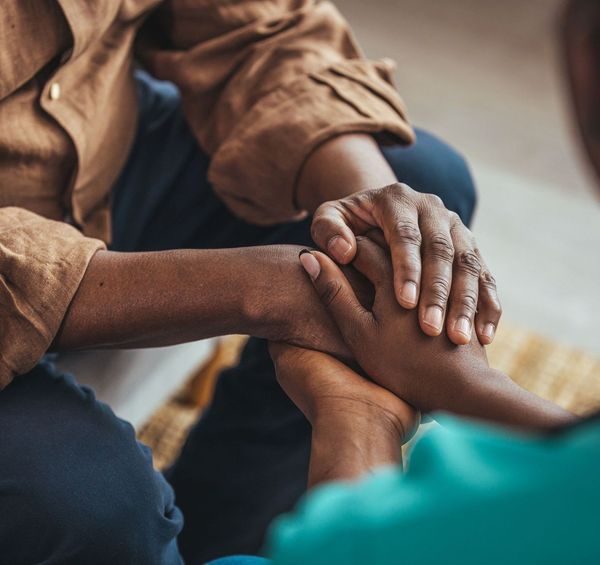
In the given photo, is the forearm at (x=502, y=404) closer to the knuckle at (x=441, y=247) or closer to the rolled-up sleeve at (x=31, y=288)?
the knuckle at (x=441, y=247)

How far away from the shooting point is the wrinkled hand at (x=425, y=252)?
2.17 feet

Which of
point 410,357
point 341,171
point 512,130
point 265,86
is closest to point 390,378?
point 410,357

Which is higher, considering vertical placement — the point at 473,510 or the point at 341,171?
the point at 473,510

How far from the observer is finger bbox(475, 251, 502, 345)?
Answer: 0.69 m

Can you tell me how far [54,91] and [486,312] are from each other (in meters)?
0.43

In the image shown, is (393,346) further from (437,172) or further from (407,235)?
(437,172)

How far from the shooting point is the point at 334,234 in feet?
2.29

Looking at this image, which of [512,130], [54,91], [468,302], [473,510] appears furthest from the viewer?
[512,130]

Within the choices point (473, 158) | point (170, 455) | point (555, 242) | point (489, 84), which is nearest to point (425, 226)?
point (170, 455)

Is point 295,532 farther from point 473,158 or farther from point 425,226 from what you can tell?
point 473,158

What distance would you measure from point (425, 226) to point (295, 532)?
14.3 inches

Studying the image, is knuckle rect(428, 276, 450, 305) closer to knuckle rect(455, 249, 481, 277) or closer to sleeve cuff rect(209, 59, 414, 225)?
knuckle rect(455, 249, 481, 277)

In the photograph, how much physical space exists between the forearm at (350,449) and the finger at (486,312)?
4.9 inches

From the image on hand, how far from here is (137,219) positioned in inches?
37.8
